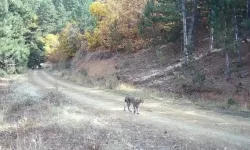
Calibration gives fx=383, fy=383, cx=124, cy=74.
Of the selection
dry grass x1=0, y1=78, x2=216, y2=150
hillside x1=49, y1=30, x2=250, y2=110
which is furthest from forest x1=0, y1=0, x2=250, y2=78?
dry grass x1=0, y1=78, x2=216, y2=150

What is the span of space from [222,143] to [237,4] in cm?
1460

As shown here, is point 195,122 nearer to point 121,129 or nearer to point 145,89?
point 121,129

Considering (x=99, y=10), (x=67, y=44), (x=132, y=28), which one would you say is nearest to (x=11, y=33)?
(x=132, y=28)

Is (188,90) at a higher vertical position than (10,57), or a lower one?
lower

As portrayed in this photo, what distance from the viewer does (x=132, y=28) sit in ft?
149

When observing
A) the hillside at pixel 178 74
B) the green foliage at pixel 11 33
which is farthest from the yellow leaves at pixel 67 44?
the hillside at pixel 178 74

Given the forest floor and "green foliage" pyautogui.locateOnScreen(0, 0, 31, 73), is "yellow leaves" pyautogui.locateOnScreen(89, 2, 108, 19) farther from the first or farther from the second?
the forest floor

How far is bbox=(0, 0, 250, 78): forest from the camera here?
24.7 meters

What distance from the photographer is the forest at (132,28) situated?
24.7 meters

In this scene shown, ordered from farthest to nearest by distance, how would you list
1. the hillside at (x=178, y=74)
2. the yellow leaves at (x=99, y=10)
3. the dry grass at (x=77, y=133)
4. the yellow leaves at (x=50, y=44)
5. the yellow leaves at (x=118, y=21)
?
1. the yellow leaves at (x=50, y=44)
2. the yellow leaves at (x=99, y=10)
3. the yellow leaves at (x=118, y=21)
4. the hillside at (x=178, y=74)
5. the dry grass at (x=77, y=133)

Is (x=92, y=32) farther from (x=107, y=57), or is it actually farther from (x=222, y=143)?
(x=222, y=143)

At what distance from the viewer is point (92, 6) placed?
5309cm

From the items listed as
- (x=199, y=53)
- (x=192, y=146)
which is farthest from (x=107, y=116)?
(x=199, y=53)

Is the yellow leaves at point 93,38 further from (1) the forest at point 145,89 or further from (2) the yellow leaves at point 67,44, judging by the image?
(2) the yellow leaves at point 67,44
